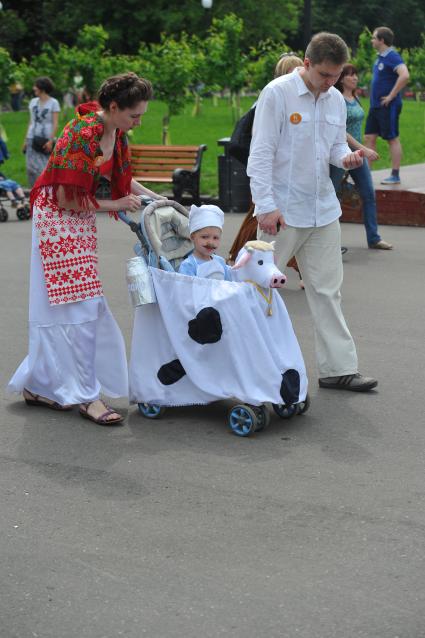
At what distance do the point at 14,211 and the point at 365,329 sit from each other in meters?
9.13

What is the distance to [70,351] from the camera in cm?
636

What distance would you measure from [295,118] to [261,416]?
166 cm

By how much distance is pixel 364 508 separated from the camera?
5.05 m

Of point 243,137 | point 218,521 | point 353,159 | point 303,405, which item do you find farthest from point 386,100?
point 218,521

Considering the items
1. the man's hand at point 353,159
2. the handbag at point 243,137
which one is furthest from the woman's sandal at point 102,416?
the handbag at point 243,137

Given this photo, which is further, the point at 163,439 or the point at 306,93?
the point at 306,93

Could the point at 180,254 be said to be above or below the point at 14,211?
above

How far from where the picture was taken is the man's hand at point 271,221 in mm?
6566

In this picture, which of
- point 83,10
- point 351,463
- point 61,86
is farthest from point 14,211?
point 83,10

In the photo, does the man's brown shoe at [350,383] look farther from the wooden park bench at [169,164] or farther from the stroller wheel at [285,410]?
the wooden park bench at [169,164]

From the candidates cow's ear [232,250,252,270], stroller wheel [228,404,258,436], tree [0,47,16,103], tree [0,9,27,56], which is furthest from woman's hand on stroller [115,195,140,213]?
tree [0,9,27,56]

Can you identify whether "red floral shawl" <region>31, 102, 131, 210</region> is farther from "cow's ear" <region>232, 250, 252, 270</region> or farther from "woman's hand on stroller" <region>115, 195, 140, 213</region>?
"cow's ear" <region>232, 250, 252, 270</region>

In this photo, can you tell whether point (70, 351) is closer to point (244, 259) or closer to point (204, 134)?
point (244, 259)

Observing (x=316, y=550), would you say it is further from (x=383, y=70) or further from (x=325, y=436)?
(x=383, y=70)
